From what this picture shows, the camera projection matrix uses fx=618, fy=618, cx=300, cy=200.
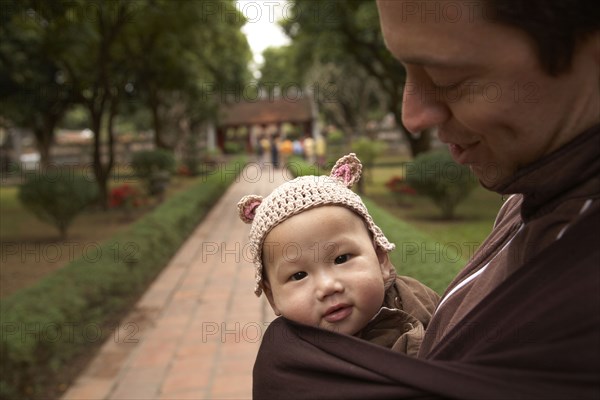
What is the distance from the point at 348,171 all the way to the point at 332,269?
0.43 m

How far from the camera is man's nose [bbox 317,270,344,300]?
1312 mm

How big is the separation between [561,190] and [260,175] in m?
22.4

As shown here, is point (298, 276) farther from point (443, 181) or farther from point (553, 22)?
point (443, 181)

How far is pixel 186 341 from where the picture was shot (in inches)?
194

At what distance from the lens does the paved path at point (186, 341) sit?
13.1 feet

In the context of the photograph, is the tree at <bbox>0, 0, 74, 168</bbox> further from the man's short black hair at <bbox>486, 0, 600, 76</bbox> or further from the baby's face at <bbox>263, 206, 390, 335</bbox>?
the man's short black hair at <bbox>486, 0, 600, 76</bbox>

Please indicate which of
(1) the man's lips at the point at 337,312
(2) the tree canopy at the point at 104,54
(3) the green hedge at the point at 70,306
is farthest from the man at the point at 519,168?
(2) the tree canopy at the point at 104,54

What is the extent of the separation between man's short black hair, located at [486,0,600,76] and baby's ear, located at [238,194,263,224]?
1034mm

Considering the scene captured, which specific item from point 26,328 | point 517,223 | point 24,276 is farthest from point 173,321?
point 517,223

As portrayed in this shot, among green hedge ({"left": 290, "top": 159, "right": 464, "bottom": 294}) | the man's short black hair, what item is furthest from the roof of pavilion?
the man's short black hair

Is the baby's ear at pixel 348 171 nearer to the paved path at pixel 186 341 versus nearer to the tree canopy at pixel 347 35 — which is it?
the paved path at pixel 186 341

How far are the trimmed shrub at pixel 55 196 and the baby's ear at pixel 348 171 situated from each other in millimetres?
9102

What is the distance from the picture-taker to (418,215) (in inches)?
473

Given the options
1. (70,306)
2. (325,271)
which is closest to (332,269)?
(325,271)
